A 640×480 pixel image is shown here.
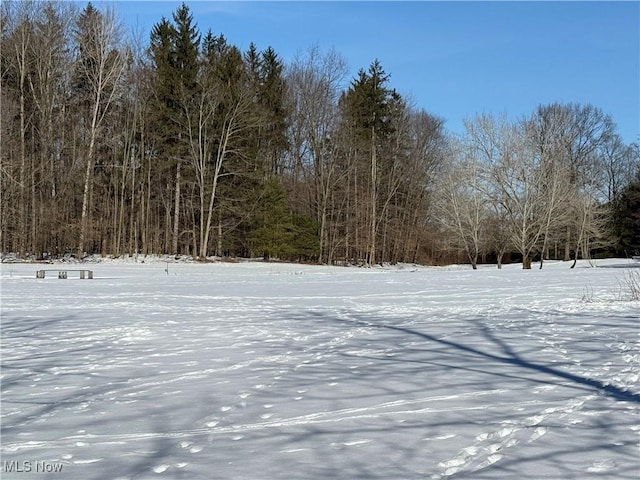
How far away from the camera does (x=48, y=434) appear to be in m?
4.54

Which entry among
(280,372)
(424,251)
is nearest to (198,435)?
(280,372)

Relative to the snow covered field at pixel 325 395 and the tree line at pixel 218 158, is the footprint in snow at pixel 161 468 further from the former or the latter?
the tree line at pixel 218 158

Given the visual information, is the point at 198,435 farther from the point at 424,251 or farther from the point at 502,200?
the point at 424,251

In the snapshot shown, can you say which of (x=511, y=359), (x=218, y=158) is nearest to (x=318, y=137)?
(x=218, y=158)

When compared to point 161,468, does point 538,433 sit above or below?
above

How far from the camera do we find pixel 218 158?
36531mm

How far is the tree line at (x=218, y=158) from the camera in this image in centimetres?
3419

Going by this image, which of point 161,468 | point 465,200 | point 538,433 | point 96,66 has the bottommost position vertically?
point 161,468

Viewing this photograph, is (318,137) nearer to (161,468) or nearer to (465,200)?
(465,200)

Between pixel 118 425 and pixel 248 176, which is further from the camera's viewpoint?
pixel 248 176

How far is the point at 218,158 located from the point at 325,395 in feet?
107

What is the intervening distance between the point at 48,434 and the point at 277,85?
137ft

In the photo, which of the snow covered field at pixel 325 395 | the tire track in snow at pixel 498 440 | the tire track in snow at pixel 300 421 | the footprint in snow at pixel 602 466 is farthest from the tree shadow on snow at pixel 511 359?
the footprint in snow at pixel 602 466

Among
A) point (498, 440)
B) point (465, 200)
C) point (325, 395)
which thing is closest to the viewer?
point (498, 440)
